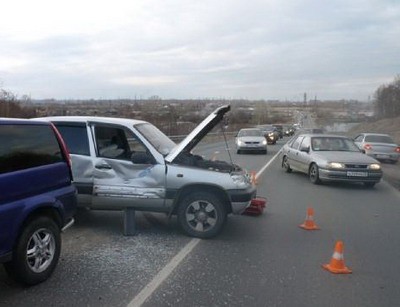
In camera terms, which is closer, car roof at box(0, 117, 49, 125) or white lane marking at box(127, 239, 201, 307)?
white lane marking at box(127, 239, 201, 307)

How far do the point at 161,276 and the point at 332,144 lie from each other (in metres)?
10.6

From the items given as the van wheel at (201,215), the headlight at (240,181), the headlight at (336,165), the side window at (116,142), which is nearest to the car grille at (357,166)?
the headlight at (336,165)

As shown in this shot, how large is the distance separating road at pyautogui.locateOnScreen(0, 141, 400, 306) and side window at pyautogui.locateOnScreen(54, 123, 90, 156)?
126 centimetres

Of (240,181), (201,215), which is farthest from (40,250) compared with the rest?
(240,181)

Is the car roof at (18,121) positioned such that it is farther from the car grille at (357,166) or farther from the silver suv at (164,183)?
the car grille at (357,166)

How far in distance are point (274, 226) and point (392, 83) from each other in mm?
90034

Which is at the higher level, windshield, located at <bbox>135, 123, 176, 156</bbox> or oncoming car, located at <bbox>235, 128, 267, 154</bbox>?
windshield, located at <bbox>135, 123, 176, 156</bbox>

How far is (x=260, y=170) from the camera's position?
18.0 metres

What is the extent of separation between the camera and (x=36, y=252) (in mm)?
4879

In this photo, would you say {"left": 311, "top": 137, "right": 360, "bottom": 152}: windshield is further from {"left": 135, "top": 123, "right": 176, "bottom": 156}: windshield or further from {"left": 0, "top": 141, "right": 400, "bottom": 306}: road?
{"left": 135, "top": 123, "right": 176, "bottom": 156}: windshield

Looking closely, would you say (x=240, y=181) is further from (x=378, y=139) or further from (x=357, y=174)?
(x=378, y=139)

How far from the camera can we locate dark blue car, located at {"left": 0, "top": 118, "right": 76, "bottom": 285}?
14.7ft

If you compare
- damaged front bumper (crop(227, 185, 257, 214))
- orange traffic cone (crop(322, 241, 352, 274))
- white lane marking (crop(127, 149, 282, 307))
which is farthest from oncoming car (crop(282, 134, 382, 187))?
orange traffic cone (crop(322, 241, 352, 274))

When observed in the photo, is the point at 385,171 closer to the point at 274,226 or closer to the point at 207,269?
the point at 274,226
